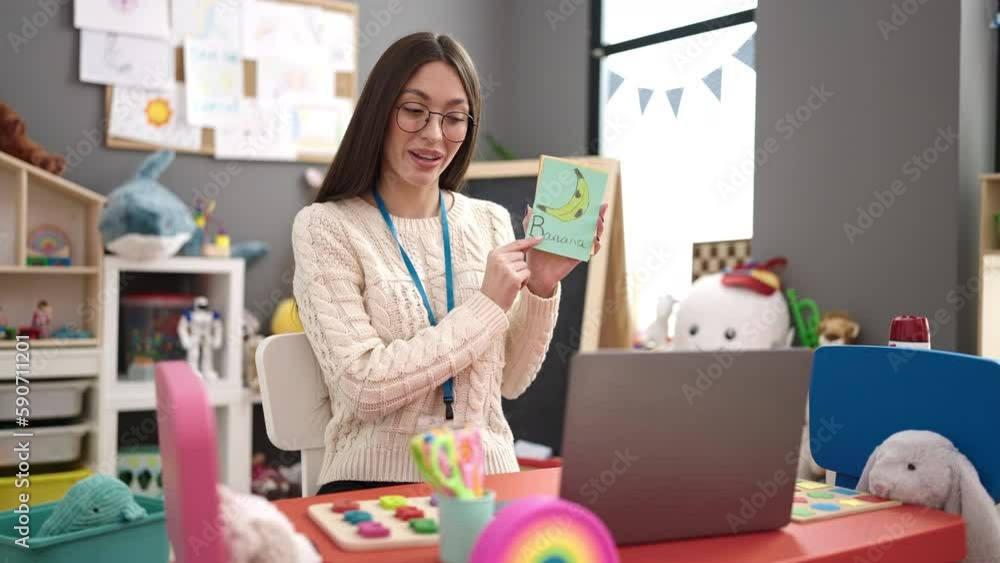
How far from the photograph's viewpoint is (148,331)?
330 centimetres

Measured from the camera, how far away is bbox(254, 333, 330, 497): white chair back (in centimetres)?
140

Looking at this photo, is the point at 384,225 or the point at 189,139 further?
the point at 189,139

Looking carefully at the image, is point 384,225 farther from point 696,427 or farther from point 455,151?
point 696,427

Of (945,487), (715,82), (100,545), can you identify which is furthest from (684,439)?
(715,82)

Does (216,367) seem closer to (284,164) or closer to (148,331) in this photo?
(148,331)

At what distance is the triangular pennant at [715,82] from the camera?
3396 mm

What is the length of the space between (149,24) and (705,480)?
318 cm

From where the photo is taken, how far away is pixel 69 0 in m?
3.29

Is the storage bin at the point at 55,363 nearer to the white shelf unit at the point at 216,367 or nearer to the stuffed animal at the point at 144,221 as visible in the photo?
the white shelf unit at the point at 216,367

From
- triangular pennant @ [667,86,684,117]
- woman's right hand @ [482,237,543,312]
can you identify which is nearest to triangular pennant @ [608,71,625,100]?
triangular pennant @ [667,86,684,117]

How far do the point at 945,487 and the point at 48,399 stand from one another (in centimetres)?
274

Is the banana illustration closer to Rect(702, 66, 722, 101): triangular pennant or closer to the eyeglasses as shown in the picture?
the eyeglasses

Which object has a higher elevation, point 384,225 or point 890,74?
point 890,74

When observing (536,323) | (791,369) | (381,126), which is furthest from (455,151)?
(791,369)
